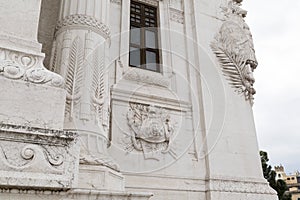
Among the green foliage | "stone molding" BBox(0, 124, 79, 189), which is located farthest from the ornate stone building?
the green foliage

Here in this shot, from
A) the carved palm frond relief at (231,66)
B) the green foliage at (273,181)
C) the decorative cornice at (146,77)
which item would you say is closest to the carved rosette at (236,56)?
the carved palm frond relief at (231,66)

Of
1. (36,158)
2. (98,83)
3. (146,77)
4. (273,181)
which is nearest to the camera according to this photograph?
(36,158)

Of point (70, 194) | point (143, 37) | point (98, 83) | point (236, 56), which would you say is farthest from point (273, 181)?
point (70, 194)

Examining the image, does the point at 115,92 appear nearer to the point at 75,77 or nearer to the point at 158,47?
the point at 75,77

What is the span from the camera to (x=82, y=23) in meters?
5.97

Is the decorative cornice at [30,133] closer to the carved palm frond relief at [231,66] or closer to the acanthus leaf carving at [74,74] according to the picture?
the acanthus leaf carving at [74,74]

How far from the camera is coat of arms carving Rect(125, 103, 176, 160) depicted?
7.09m

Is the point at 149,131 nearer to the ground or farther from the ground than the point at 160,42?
nearer to the ground

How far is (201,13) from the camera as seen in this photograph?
1016cm

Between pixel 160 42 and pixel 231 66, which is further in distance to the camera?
pixel 231 66

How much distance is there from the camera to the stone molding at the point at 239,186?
7436 mm

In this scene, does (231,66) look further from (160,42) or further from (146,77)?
(146,77)

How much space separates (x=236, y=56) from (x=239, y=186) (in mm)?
4321

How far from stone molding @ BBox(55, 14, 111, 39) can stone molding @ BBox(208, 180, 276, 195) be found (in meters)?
4.63
